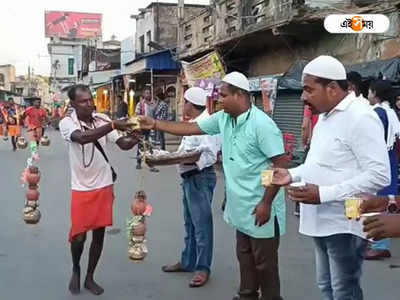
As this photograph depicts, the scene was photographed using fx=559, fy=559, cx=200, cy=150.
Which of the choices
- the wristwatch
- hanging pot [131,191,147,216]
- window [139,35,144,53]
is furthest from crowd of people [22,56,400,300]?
window [139,35,144,53]

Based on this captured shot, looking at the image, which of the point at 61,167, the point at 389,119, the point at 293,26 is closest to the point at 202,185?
the point at 389,119

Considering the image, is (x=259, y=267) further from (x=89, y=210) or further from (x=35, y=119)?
(x=35, y=119)

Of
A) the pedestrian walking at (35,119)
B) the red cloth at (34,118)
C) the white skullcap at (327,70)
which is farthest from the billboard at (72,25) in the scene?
the white skullcap at (327,70)

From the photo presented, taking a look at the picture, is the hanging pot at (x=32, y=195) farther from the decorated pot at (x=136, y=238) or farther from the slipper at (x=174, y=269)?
the slipper at (x=174, y=269)

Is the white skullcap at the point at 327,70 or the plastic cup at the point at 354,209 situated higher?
the white skullcap at the point at 327,70

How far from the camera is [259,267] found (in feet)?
Answer: 13.3

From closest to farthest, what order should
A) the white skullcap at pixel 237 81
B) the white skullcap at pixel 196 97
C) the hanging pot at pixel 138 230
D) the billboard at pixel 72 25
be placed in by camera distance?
the white skullcap at pixel 237 81 → the hanging pot at pixel 138 230 → the white skullcap at pixel 196 97 → the billboard at pixel 72 25

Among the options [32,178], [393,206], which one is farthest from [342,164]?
[32,178]

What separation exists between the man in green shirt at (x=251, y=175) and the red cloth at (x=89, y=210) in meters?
0.80

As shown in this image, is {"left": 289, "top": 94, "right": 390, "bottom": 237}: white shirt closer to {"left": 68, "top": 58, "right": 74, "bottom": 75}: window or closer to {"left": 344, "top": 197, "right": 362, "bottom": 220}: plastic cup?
{"left": 344, "top": 197, "right": 362, "bottom": 220}: plastic cup

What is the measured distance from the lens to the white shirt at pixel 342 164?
2.92m

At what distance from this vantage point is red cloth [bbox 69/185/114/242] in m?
4.56

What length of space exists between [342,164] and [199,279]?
2.29 m

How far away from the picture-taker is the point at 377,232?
2.18m
